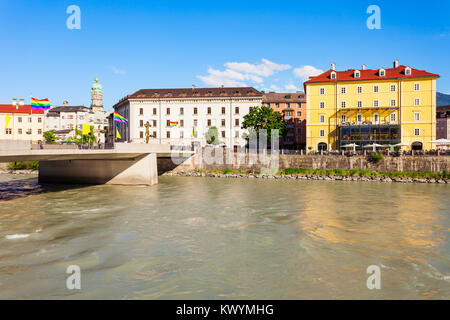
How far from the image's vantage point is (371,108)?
5200cm

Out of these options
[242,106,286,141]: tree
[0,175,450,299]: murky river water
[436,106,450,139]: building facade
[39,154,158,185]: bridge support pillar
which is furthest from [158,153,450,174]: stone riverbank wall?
[436,106,450,139]: building facade

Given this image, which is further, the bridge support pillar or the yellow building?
the yellow building

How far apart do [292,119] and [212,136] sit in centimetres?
1978

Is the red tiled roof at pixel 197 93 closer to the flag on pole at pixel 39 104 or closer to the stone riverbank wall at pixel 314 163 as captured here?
the stone riverbank wall at pixel 314 163

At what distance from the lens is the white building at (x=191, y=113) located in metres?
68.4

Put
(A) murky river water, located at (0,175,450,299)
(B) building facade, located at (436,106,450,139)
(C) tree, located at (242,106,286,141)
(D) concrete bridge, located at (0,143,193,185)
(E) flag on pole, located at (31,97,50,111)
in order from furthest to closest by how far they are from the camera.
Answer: (B) building facade, located at (436,106,450,139), (C) tree, located at (242,106,286,141), (D) concrete bridge, located at (0,143,193,185), (E) flag on pole, located at (31,97,50,111), (A) murky river water, located at (0,175,450,299)

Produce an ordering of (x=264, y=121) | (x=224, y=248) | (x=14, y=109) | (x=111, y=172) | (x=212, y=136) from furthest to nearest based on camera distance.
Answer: (x=14, y=109), (x=212, y=136), (x=264, y=121), (x=111, y=172), (x=224, y=248)

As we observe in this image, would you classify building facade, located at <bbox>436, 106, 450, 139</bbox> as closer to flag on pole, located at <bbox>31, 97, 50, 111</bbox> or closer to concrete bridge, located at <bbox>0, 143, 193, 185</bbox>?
concrete bridge, located at <bbox>0, 143, 193, 185</bbox>

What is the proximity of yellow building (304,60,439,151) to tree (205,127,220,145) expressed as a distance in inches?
773

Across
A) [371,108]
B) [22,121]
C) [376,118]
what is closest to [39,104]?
[371,108]

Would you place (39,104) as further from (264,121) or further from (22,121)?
(22,121)

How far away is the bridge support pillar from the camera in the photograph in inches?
1373

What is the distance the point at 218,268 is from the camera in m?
10.8
